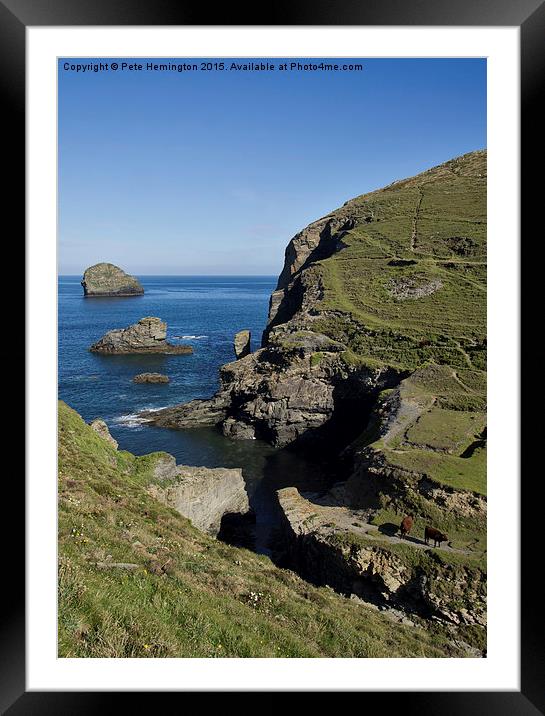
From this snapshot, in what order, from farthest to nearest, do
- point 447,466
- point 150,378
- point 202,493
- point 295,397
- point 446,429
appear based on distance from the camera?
1. point 150,378
2. point 295,397
3. point 446,429
4. point 202,493
5. point 447,466

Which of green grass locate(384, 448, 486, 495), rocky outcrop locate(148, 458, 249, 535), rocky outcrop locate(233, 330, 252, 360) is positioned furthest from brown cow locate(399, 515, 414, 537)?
rocky outcrop locate(233, 330, 252, 360)

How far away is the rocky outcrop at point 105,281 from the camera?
122500mm

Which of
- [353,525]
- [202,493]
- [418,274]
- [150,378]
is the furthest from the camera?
[150,378]

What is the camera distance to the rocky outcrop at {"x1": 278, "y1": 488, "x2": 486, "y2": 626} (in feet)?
54.9

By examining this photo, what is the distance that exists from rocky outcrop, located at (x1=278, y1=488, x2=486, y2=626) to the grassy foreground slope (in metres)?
1.48

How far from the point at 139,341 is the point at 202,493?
51593 millimetres

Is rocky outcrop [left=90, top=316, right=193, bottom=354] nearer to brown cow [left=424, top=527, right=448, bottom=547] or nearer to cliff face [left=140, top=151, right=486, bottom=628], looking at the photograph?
cliff face [left=140, top=151, right=486, bottom=628]

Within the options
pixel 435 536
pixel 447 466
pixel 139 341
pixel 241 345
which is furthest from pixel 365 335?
pixel 139 341

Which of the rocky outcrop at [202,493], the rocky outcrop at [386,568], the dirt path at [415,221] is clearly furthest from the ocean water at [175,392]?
the dirt path at [415,221]

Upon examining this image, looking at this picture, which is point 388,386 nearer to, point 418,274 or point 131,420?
point 418,274
